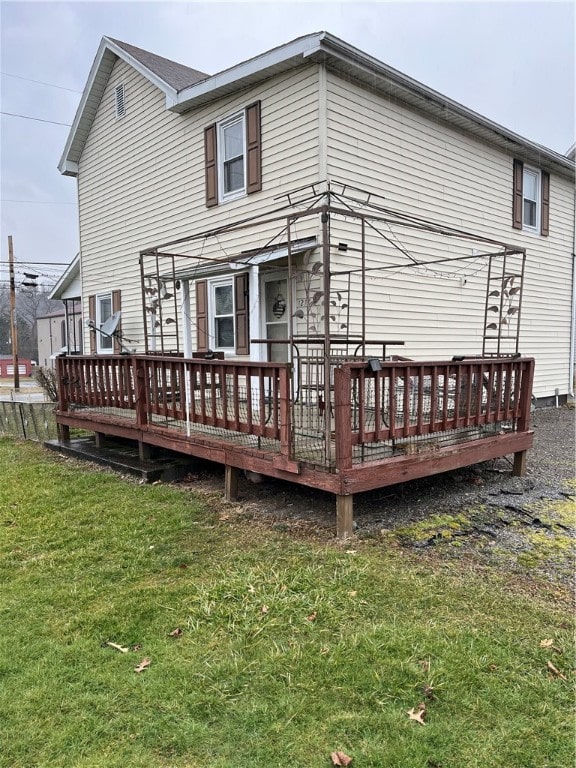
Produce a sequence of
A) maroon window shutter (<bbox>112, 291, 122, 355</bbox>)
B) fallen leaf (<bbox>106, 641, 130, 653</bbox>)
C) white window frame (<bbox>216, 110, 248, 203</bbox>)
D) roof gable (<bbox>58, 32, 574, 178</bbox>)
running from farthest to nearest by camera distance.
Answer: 1. maroon window shutter (<bbox>112, 291, 122, 355</bbox>)
2. white window frame (<bbox>216, 110, 248, 203</bbox>)
3. roof gable (<bbox>58, 32, 574, 178</bbox>)
4. fallen leaf (<bbox>106, 641, 130, 653</bbox>)

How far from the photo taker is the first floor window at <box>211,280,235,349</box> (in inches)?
354

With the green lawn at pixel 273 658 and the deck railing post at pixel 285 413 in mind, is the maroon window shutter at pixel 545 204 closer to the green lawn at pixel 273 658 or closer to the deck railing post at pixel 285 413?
the deck railing post at pixel 285 413

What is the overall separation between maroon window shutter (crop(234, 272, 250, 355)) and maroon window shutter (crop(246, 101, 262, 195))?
1.39 metres

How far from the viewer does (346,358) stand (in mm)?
6082

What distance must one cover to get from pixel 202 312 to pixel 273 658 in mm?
7525

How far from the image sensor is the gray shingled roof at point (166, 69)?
32.3 ft

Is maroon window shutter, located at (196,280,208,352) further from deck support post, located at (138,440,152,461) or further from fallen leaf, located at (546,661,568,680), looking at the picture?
fallen leaf, located at (546,661,568,680)

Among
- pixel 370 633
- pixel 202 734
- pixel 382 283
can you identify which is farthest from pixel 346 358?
pixel 202 734

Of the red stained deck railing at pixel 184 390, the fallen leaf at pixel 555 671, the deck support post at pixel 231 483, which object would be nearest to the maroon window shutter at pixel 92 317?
the red stained deck railing at pixel 184 390

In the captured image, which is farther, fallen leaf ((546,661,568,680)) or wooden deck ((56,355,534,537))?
wooden deck ((56,355,534,537))

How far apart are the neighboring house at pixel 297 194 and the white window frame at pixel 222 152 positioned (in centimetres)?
2

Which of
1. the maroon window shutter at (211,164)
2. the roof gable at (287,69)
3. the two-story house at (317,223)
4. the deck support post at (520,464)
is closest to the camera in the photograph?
the deck support post at (520,464)

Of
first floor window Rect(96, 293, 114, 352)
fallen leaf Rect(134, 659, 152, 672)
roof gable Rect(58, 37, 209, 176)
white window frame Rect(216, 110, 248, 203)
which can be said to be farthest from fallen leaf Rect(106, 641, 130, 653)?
first floor window Rect(96, 293, 114, 352)

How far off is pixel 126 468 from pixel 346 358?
286cm
